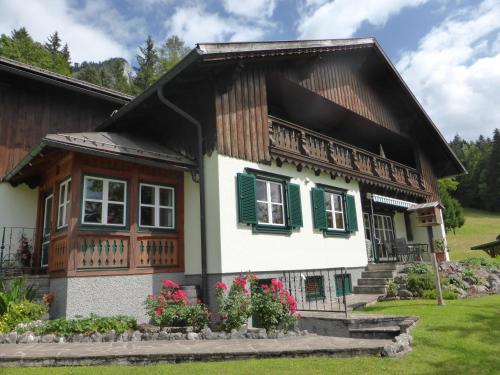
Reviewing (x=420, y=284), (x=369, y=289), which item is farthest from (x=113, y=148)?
(x=420, y=284)

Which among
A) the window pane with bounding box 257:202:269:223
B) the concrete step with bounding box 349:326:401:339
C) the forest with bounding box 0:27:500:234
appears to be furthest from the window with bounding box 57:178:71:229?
the forest with bounding box 0:27:500:234

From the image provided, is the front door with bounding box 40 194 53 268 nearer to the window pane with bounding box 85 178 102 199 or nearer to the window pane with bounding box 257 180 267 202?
the window pane with bounding box 85 178 102 199

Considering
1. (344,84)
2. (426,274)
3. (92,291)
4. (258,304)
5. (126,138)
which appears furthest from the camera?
(344,84)

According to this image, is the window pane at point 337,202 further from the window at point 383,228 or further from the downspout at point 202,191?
the downspout at point 202,191

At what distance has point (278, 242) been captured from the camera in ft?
34.5

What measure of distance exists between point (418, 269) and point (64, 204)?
36.3ft

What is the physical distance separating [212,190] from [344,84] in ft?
26.9

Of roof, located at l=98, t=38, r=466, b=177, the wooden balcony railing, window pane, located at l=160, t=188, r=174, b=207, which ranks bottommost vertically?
window pane, located at l=160, t=188, r=174, b=207

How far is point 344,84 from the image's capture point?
14.9m

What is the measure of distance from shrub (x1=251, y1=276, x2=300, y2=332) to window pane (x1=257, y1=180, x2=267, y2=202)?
3.22 m

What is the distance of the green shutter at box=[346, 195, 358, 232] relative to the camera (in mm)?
13585

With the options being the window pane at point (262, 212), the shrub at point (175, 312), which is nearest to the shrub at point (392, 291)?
the window pane at point (262, 212)

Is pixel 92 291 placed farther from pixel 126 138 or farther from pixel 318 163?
pixel 318 163

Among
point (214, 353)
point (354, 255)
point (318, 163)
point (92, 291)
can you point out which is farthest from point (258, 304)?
point (354, 255)
